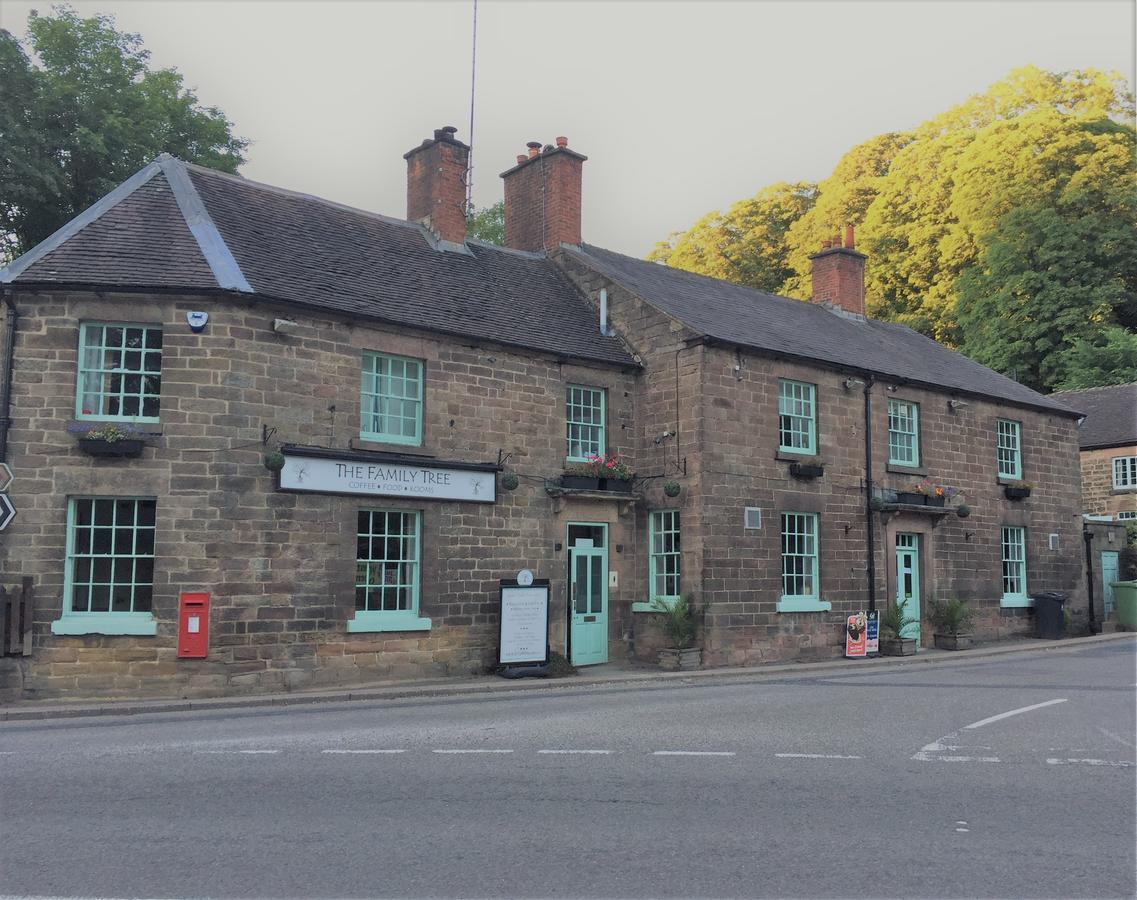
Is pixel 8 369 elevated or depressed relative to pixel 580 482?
elevated

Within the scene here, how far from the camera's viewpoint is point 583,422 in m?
19.1

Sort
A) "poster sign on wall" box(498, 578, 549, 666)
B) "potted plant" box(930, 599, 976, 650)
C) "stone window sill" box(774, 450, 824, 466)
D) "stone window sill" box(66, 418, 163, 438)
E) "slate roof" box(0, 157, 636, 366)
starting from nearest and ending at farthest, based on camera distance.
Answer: "stone window sill" box(66, 418, 163, 438) < "slate roof" box(0, 157, 636, 366) < "poster sign on wall" box(498, 578, 549, 666) < "stone window sill" box(774, 450, 824, 466) < "potted plant" box(930, 599, 976, 650)

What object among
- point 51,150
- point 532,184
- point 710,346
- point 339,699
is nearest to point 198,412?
point 339,699

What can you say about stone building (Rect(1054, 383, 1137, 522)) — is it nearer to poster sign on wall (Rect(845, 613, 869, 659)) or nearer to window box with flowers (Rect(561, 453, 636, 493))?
poster sign on wall (Rect(845, 613, 869, 659))

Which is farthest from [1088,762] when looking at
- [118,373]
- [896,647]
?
[118,373]

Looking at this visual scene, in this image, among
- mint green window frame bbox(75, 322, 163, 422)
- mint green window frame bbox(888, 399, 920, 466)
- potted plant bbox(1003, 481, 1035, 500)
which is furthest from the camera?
potted plant bbox(1003, 481, 1035, 500)

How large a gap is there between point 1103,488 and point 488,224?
1095 inches

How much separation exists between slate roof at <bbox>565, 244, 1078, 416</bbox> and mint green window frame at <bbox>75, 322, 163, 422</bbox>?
947 cm

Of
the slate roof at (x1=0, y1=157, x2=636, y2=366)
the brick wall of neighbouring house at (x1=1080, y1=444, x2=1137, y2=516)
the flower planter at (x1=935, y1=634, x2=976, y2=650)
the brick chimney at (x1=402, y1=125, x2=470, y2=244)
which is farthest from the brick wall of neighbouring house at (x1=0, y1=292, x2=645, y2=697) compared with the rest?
the brick wall of neighbouring house at (x1=1080, y1=444, x2=1137, y2=516)

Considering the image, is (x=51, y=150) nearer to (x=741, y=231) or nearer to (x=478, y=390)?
(x=478, y=390)

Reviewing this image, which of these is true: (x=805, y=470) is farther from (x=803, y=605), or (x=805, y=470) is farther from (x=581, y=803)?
(x=581, y=803)

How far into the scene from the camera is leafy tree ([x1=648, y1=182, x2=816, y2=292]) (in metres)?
49.5

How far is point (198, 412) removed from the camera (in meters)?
14.3

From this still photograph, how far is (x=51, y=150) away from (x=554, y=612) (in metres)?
19.9
